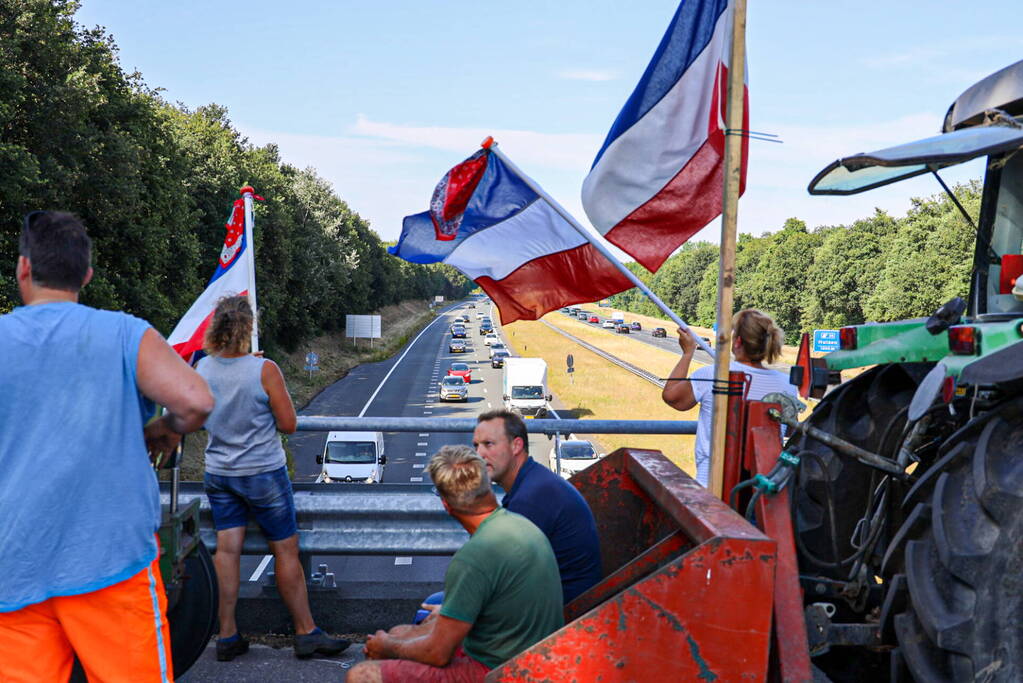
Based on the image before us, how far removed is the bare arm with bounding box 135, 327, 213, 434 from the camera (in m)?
3.08

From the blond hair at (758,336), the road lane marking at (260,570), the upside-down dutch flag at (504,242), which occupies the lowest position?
the road lane marking at (260,570)

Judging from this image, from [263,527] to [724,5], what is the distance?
351 cm

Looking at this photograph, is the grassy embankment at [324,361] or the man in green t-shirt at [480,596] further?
the grassy embankment at [324,361]

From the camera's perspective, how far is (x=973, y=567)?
117 inches

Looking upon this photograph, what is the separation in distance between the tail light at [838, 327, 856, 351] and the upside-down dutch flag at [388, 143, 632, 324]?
1178 mm

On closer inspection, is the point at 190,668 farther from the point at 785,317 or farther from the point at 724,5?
the point at 785,317

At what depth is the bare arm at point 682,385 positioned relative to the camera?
493cm

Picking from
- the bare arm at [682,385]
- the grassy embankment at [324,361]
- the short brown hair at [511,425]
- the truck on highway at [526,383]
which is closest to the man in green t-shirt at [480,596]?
the short brown hair at [511,425]

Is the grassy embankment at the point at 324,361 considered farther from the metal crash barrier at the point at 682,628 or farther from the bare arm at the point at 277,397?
the metal crash barrier at the point at 682,628

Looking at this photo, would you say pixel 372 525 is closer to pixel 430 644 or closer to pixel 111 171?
pixel 430 644

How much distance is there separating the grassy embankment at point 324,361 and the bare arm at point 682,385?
Answer: 787 inches

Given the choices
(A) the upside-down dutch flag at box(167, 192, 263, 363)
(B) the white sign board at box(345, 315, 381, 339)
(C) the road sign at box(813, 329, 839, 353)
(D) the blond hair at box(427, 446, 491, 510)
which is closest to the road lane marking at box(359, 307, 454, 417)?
(B) the white sign board at box(345, 315, 381, 339)

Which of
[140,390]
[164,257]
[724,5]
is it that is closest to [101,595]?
[140,390]

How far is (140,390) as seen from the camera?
3.12m
